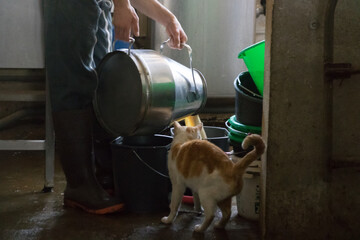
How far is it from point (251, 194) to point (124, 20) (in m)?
1.09

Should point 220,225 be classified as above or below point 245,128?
below

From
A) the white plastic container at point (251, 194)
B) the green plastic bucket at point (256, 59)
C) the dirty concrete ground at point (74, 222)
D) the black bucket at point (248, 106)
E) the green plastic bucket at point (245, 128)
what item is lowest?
the dirty concrete ground at point (74, 222)

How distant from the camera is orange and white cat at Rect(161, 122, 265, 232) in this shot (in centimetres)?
180

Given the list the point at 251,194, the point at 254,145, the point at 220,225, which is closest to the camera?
the point at 254,145

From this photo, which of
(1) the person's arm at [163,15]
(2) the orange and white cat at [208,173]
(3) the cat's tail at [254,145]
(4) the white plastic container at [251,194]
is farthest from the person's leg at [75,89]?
(3) the cat's tail at [254,145]

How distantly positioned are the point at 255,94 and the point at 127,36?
0.73 meters

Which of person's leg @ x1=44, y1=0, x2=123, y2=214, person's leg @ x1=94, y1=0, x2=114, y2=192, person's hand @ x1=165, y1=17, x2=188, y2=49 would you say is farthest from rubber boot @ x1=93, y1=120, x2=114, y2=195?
person's hand @ x1=165, y1=17, x2=188, y2=49

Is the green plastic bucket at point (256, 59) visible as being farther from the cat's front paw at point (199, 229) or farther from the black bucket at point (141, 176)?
the cat's front paw at point (199, 229)

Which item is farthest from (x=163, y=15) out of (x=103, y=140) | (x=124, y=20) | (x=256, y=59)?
(x=103, y=140)

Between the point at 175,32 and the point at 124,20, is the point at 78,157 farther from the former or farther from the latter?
the point at 175,32

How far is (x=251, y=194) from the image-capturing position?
2061 millimetres

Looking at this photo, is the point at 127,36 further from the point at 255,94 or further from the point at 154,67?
the point at 255,94

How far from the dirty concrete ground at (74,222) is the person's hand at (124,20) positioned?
92cm

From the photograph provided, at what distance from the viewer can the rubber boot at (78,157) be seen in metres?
2.14
